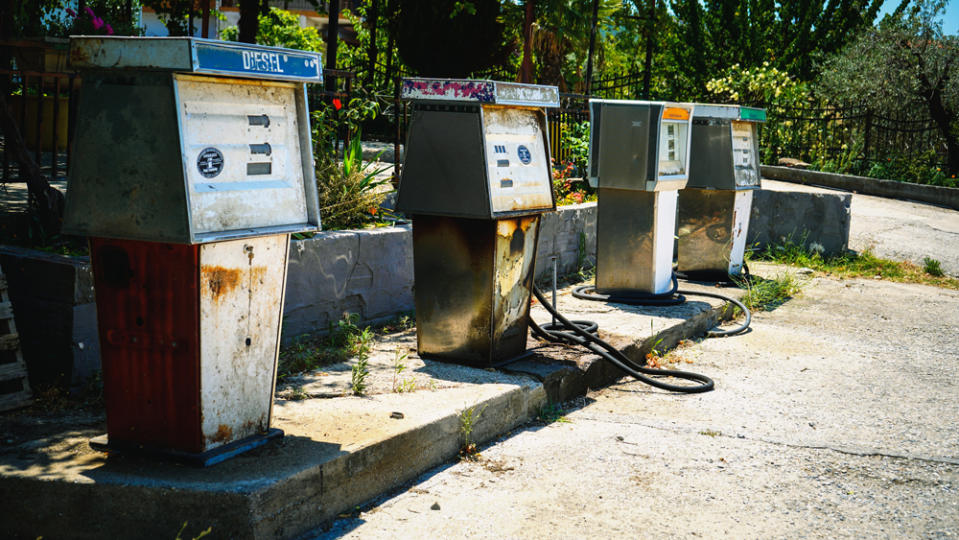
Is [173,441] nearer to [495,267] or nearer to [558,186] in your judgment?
[495,267]

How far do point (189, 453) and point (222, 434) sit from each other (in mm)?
147

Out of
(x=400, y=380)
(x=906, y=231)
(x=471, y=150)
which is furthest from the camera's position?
(x=906, y=231)

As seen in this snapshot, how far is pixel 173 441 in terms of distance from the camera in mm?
3303

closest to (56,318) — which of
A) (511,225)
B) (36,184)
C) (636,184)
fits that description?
(36,184)

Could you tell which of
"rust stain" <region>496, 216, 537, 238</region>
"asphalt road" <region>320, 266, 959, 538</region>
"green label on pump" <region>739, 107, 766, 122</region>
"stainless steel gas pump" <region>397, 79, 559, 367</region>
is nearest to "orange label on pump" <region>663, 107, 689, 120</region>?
"green label on pump" <region>739, 107, 766, 122</region>

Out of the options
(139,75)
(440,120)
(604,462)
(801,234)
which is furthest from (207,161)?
(801,234)

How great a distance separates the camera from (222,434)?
3.37 meters

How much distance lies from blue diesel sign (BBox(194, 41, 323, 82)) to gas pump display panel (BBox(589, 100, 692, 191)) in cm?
397

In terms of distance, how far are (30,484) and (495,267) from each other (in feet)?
8.59

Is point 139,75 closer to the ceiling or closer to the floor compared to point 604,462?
closer to the ceiling

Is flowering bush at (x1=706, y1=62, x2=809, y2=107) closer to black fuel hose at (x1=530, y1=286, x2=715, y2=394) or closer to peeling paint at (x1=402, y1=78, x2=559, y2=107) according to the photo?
black fuel hose at (x1=530, y1=286, x2=715, y2=394)

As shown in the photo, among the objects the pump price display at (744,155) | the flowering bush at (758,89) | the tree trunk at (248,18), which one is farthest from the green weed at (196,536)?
the flowering bush at (758,89)

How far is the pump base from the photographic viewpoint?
10.7ft

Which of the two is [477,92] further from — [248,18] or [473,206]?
[248,18]
